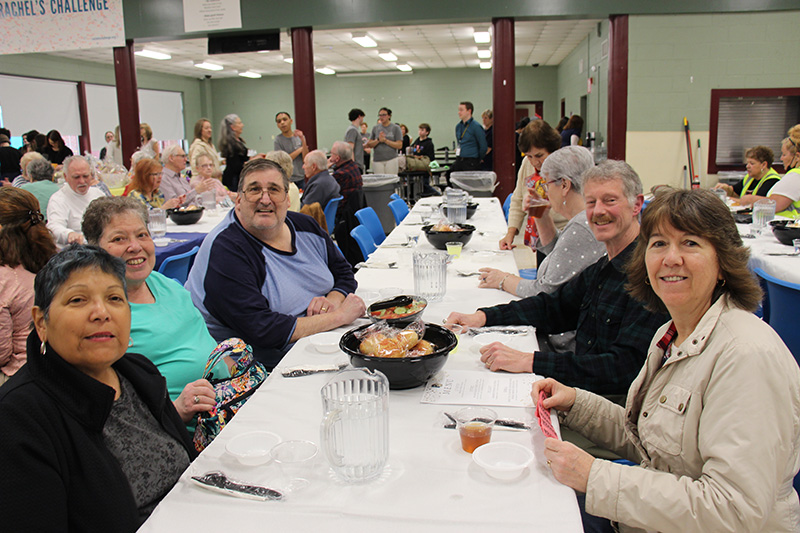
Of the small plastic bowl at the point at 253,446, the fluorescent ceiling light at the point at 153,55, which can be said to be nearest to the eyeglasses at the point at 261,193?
the small plastic bowl at the point at 253,446

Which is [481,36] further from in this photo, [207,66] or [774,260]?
[774,260]

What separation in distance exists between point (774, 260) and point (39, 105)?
14.6 meters

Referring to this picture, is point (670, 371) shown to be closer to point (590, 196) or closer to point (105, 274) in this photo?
point (590, 196)

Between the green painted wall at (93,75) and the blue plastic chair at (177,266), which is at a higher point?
the green painted wall at (93,75)

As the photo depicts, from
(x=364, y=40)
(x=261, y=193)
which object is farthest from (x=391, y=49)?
(x=261, y=193)

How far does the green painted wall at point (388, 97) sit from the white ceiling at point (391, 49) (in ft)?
1.67

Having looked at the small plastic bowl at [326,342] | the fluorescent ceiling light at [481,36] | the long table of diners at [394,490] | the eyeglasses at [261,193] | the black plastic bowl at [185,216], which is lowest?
the long table of diners at [394,490]

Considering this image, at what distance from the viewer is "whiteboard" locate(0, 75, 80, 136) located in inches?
496

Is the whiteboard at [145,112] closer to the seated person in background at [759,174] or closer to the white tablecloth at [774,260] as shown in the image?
the seated person in background at [759,174]

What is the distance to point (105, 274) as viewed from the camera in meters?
1.32

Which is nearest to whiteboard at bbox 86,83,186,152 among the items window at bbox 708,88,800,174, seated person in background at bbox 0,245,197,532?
window at bbox 708,88,800,174

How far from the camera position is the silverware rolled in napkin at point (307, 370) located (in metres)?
1.78

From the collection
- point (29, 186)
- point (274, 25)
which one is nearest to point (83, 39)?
point (274, 25)

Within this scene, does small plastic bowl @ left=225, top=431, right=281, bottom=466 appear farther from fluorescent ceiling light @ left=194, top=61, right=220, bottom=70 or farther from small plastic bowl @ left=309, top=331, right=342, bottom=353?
fluorescent ceiling light @ left=194, top=61, right=220, bottom=70
